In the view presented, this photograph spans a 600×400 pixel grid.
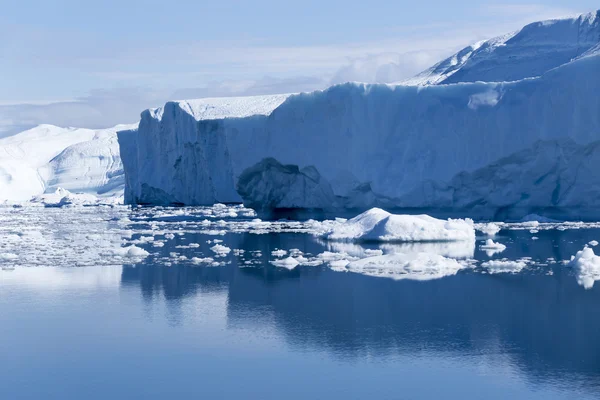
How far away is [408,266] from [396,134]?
25.6ft

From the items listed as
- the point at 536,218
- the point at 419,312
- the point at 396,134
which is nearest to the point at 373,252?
the point at 419,312

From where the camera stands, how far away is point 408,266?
9.31m

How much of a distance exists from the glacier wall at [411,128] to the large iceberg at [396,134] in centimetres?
2

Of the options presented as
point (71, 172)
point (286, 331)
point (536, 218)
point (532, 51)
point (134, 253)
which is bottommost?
point (286, 331)

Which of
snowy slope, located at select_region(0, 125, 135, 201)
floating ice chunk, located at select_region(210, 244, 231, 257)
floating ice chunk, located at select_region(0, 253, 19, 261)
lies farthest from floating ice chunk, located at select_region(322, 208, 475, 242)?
snowy slope, located at select_region(0, 125, 135, 201)

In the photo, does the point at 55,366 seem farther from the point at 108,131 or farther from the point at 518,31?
the point at 108,131

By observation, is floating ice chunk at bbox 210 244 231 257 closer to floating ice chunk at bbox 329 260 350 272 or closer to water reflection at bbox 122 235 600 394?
water reflection at bbox 122 235 600 394

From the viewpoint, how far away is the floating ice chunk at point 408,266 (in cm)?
892

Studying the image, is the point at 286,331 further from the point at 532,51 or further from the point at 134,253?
the point at 532,51

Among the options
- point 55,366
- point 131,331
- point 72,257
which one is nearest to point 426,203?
point 72,257

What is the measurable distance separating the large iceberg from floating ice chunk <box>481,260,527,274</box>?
639cm

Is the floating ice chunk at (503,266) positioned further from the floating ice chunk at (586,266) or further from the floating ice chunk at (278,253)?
the floating ice chunk at (278,253)

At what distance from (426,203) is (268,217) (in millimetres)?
5158

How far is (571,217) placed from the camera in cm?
1623
